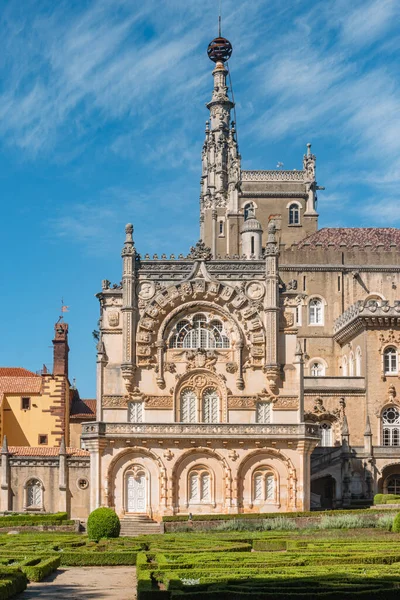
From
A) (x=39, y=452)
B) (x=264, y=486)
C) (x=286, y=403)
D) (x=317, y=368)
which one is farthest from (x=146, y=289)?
(x=317, y=368)

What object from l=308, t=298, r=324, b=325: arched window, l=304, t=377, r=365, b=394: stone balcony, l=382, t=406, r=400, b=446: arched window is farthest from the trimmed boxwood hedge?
l=308, t=298, r=324, b=325: arched window

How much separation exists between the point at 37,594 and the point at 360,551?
39.4 feet

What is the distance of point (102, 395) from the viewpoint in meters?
63.0

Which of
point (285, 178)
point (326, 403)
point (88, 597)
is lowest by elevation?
point (88, 597)

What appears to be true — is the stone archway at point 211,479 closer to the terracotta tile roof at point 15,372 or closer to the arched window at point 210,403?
the arched window at point 210,403

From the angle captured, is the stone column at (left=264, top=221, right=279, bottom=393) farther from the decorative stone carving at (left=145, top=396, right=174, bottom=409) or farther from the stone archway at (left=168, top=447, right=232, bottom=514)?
the decorative stone carving at (left=145, top=396, right=174, bottom=409)

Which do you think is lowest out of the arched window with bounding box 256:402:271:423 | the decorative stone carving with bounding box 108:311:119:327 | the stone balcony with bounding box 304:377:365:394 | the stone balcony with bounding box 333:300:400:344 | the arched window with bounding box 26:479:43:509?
the arched window with bounding box 26:479:43:509

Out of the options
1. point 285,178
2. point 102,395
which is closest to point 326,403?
point 102,395

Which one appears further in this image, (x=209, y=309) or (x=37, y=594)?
(x=209, y=309)

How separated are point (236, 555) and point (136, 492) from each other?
26.8 metres

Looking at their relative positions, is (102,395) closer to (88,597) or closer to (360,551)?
(360,551)

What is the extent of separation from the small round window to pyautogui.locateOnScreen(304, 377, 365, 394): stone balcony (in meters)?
15.6

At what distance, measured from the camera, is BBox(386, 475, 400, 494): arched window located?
6681cm

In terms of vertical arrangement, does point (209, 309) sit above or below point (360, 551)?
above
